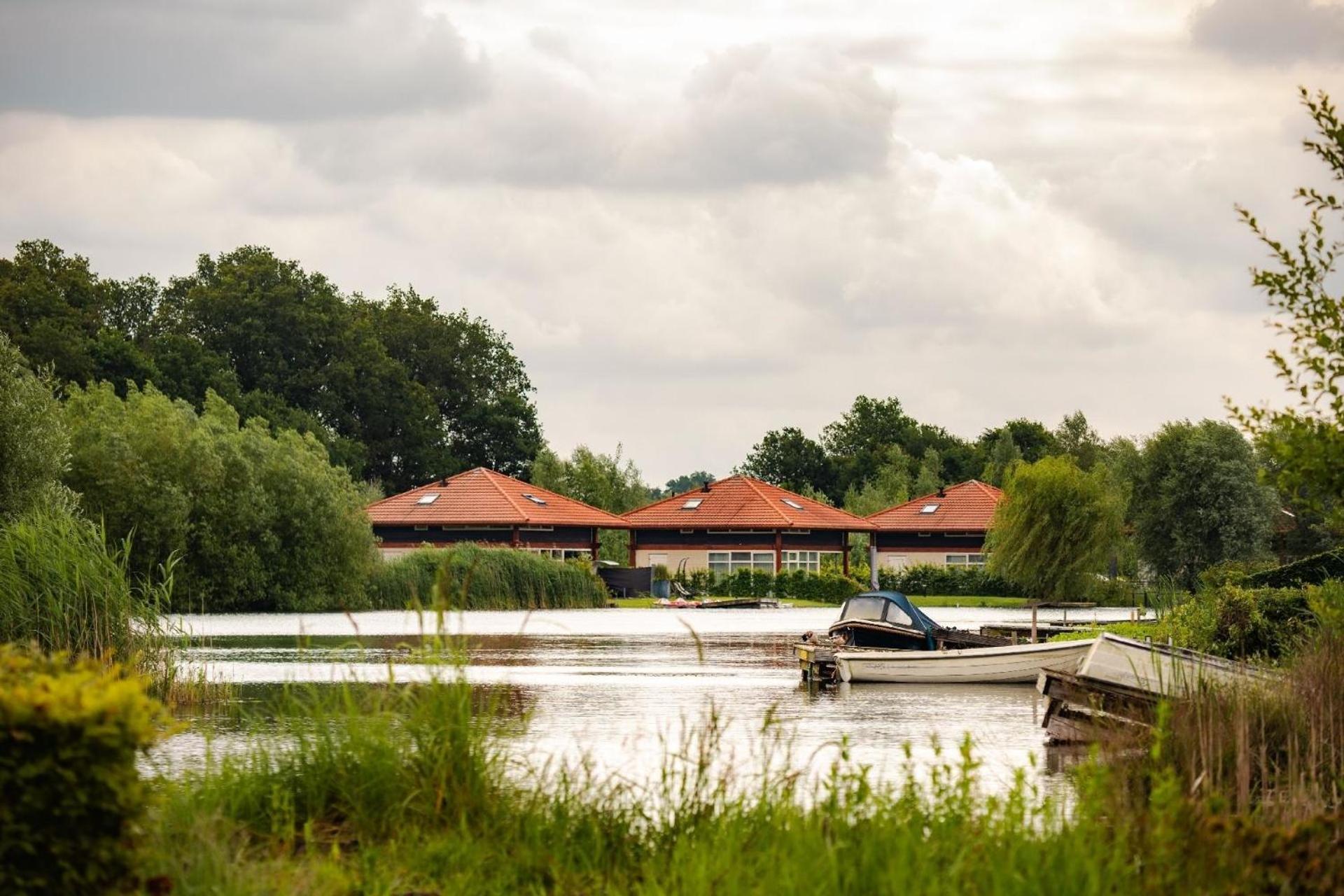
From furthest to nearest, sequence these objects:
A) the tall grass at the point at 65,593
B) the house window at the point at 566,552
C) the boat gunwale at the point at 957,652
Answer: the house window at the point at 566,552, the boat gunwale at the point at 957,652, the tall grass at the point at 65,593

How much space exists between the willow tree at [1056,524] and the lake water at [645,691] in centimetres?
980

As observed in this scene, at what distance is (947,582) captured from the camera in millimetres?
75062

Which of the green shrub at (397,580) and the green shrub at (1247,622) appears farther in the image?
the green shrub at (397,580)

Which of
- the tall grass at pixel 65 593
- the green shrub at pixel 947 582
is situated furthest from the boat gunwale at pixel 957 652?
the green shrub at pixel 947 582

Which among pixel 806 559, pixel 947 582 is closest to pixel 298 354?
pixel 806 559

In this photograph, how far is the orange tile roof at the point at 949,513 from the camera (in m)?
80.1

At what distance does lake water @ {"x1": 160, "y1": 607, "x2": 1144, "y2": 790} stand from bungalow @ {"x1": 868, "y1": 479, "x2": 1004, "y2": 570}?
3104 centimetres

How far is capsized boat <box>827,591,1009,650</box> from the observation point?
105 ft

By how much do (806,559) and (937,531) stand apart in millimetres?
7559

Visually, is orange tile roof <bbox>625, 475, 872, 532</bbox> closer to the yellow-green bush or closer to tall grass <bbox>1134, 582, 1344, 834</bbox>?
tall grass <bbox>1134, 582, 1344, 834</bbox>

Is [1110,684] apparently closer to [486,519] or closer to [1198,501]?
[486,519]

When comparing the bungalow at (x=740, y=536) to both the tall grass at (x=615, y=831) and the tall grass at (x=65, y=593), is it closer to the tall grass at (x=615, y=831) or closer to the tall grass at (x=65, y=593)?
the tall grass at (x=65, y=593)

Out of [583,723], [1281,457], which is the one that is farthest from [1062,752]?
[1281,457]

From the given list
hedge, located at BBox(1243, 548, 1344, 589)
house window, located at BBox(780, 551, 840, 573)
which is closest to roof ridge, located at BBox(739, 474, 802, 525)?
house window, located at BBox(780, 551, 840, 573)
